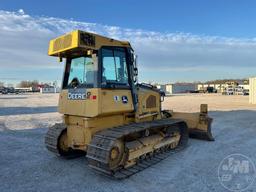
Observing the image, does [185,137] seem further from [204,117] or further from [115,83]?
[115,83]

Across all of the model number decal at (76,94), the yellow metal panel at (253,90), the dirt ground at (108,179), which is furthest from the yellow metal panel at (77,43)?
the yellow metal panel at (253,90)

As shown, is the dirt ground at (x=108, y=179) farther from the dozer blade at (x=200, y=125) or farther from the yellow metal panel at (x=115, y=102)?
the yellow metal panel at (x=115, y=102)

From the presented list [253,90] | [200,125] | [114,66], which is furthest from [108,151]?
[253,90]

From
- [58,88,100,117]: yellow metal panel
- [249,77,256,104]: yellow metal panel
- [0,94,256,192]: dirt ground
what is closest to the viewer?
[0,94,256,192]: dirt ground

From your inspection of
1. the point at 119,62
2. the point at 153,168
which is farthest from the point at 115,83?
the point at 153,168

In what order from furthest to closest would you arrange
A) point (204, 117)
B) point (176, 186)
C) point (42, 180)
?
point (204, 117), point (42, 180), point (176, 186)

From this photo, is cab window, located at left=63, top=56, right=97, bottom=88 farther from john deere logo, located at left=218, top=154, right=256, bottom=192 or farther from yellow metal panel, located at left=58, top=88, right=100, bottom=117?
john deere logo, located at left=218, top=154, right=256, bottom=192

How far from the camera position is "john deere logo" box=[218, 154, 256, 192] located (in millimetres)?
5332

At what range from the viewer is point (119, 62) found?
21.2 feet

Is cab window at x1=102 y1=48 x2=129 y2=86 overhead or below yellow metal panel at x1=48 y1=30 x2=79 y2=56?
below

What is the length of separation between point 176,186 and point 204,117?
4.76 meters

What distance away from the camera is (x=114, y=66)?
6.32m

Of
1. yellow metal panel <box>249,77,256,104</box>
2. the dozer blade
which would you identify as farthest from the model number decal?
yellow metal panel <box>249,77,256,104</box>

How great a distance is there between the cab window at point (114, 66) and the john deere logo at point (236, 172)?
10.3 ft
